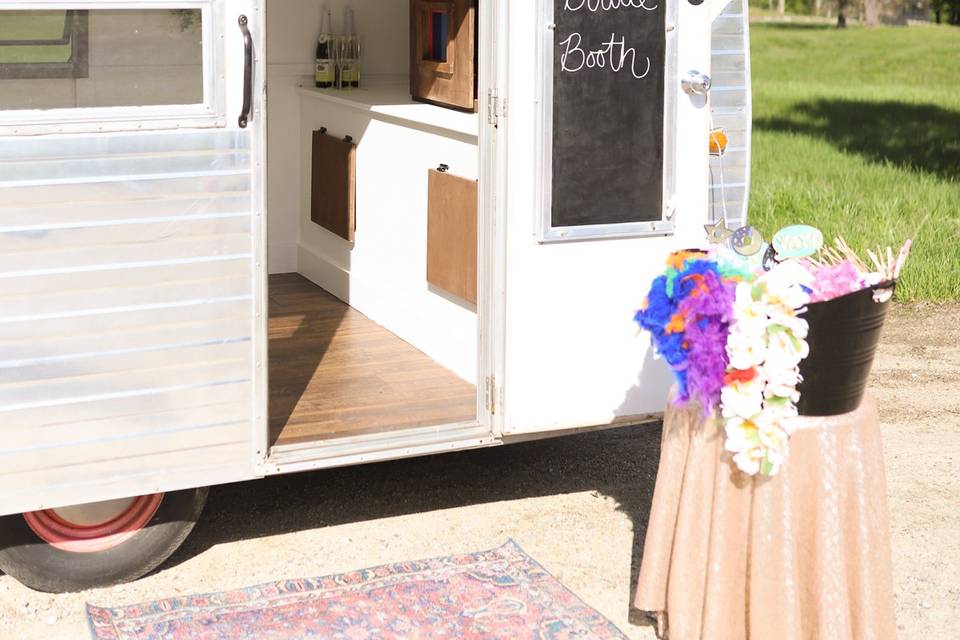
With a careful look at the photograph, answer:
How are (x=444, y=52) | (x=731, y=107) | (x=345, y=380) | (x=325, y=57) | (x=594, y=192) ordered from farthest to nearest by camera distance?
(x=325, y=57) → (x=444, y=52) → (x=345, y=380) → (x=731, y=107) → (x=594, y=192)

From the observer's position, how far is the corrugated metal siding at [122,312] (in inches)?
150

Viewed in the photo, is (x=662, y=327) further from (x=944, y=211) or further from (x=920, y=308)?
(x=944, y=211)

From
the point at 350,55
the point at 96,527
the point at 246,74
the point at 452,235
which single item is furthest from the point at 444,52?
the point at 96,527

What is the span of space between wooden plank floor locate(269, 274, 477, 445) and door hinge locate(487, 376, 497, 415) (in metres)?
0.22

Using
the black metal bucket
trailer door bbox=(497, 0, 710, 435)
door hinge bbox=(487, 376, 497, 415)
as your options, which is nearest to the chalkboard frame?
trailer door bbox=(497, 0, 710, 435)

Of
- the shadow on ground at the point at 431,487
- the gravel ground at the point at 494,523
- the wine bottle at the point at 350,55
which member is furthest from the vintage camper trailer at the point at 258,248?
the wine bottle at the point at 350,55

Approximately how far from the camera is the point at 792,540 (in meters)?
3.67

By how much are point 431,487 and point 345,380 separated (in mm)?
534

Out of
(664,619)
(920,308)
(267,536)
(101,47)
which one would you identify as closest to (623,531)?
(664,619)

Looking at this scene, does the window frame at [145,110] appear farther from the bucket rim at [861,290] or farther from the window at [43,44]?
the bucket rim at [861,290]

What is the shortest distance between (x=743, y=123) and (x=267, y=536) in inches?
93.1

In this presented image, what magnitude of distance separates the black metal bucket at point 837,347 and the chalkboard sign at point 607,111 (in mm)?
1097

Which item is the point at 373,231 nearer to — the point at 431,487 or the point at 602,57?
the point at 431,487

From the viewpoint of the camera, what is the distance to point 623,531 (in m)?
4.89
